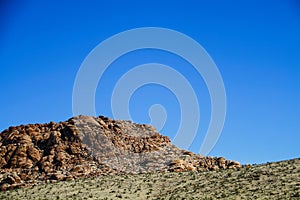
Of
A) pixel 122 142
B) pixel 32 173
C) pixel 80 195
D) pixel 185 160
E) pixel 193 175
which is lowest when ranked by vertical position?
pixel 80 195

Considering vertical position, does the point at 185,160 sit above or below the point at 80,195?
above

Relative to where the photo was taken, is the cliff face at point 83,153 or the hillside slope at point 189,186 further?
the cliff face at point 83,153

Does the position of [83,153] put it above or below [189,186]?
above

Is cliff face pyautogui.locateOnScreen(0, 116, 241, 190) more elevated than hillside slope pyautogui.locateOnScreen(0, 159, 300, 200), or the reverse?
cliff face pyautogui.locateOnScreen(0, 116, 241, 190)

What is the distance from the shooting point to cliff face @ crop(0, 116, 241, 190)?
77562 mm

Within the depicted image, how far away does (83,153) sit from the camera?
84188 millimetres

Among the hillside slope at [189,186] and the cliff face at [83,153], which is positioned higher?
the cliff face at [83,153]

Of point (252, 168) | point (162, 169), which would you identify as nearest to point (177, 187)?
point (252, 168)

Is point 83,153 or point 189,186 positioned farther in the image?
point 83,153

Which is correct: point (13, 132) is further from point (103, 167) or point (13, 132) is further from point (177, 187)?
point (177, 187)

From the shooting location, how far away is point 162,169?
78125 millimetres

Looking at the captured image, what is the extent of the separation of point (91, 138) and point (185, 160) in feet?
63.8

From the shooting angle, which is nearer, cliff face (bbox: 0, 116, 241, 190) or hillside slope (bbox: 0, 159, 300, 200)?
hillside slope (bbox: 0, 159, 300, 200)

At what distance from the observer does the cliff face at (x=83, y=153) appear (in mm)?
77562
